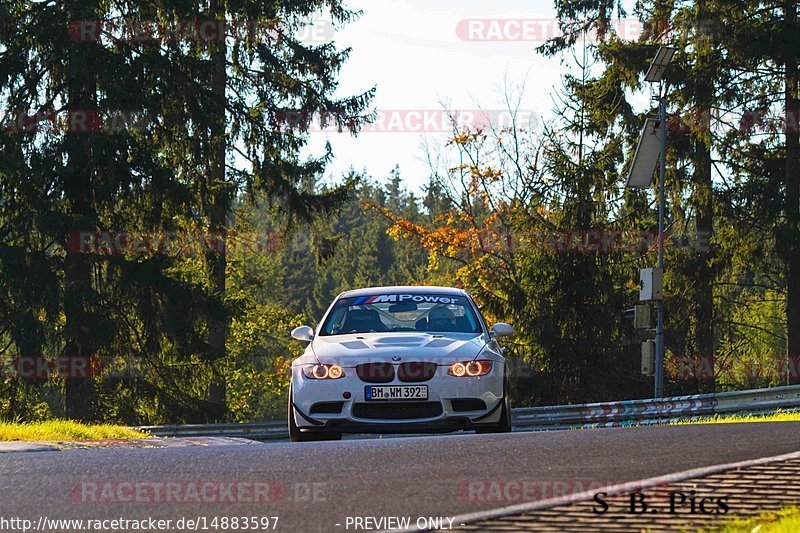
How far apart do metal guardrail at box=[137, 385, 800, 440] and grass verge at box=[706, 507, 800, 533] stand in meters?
14.2

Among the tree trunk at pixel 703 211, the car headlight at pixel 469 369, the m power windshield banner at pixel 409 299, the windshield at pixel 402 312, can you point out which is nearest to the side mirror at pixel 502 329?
the windshield at pixel 402 312

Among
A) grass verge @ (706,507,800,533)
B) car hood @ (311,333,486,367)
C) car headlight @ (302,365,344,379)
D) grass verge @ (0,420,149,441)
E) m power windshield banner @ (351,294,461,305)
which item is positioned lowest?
grass verge @ (0,420,149,441)

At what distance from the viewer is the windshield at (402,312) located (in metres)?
13.3

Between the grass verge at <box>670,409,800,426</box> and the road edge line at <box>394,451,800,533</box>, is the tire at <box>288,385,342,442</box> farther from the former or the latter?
the grass verge at <box>670,409,800,426</box>

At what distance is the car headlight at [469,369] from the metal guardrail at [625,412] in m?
9.20

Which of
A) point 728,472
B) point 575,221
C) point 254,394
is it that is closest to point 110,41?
point 575,221

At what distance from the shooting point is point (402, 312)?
13.7m

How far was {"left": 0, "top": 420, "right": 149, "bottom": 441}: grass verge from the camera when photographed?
44.6ft

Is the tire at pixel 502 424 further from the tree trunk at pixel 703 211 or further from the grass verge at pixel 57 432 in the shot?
the tree trunk at pixel 703 211

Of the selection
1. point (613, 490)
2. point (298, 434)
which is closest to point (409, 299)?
point (298, 434)

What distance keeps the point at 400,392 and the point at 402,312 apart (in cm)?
177

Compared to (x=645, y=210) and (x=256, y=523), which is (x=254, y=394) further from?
(x=256, y=523)

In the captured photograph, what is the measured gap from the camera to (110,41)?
102 feet

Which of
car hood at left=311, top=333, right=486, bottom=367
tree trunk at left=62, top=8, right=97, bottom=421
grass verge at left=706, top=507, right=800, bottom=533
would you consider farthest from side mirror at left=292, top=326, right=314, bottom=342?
tree trunk at left=62, top=8, right=97, bottom=421
